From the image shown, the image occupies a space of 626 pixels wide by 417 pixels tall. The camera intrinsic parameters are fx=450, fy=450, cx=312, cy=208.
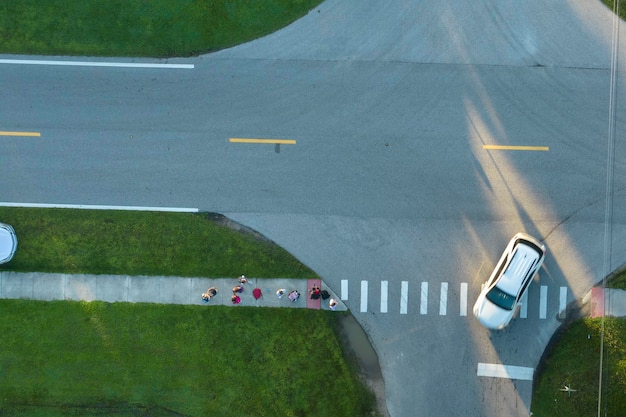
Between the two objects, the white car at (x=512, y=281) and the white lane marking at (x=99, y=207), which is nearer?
the white car at (x=512, y=281)

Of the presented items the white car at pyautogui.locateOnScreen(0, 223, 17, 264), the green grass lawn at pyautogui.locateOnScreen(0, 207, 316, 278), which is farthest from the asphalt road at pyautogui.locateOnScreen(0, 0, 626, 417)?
the white car at pyautogui.locateOnScreen(0, 223, 17, 264)

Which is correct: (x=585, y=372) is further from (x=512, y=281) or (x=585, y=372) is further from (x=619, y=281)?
(x=512, y=281)

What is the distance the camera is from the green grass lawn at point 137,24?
13.1m

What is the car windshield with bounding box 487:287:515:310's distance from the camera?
1209 centimetres

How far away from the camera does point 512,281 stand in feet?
39.7

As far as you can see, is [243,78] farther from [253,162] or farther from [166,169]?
[166,169]

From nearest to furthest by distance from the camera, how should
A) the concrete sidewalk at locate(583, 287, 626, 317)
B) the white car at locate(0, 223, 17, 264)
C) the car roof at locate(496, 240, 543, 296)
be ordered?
the car roof at locate(496, 240, 543, 296) < the concrete sidewalk at locate(583, 287, 626, 317) < the white car at locate(0, 223, 17, 264)

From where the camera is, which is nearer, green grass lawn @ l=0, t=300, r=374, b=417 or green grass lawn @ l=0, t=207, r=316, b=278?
green grass lawn @ l=0, t=300, r=374, b=417

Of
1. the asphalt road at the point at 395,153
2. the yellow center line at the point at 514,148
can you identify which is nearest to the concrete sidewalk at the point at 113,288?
the asphalt road at the point at 395,153

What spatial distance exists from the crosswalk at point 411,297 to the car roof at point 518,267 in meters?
1.00

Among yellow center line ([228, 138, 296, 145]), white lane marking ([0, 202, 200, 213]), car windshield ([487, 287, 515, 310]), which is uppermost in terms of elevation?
yellow center line ([228, 138, 296, 145])

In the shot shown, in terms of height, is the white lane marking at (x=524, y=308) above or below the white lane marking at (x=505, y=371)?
above

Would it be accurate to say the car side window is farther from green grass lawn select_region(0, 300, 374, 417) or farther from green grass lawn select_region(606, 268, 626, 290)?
green grass lawn select_region(0, 300, 374, 417)

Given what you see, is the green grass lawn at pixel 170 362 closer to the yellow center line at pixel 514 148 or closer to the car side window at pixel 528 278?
the car side window at pixel 528 278
